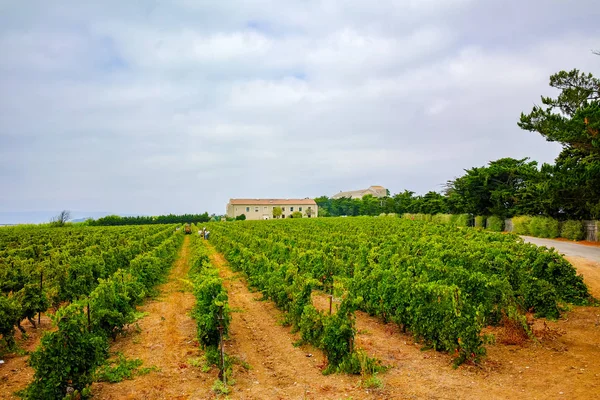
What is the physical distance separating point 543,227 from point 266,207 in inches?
3047

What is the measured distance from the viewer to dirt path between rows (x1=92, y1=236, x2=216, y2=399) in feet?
22.5

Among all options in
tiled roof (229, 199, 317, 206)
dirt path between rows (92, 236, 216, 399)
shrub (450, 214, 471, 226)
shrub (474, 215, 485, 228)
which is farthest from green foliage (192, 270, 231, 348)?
tiled roof (229, 199, 317, 206)

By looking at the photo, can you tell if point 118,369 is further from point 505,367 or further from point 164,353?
point 505,367

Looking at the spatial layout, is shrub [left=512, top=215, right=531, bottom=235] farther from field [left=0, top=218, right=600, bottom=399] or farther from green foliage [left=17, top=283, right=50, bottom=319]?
green foliage [left=17, top=283, right=50, bottom=319]

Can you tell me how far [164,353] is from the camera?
345 inches

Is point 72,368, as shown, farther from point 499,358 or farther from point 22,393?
point 499,358

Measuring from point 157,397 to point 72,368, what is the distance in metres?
1.49

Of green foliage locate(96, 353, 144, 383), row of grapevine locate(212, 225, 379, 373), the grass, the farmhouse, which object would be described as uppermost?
the farmhouse

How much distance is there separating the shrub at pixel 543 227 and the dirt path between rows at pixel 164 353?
97.5ft

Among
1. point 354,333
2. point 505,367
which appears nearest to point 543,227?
point 505,367

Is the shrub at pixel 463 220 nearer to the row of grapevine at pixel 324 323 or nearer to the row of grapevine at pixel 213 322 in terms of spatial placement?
the row of grapevine at pixel 324 323

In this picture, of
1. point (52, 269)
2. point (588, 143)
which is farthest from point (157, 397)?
point (588, 143)

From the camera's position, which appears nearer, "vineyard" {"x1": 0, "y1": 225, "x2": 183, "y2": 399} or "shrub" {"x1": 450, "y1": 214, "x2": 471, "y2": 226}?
"vineyard" {"x1": 0, "y1": 225, "x2": 183, "y2": 399}

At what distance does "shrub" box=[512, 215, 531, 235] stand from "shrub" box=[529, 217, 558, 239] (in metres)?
0.76
